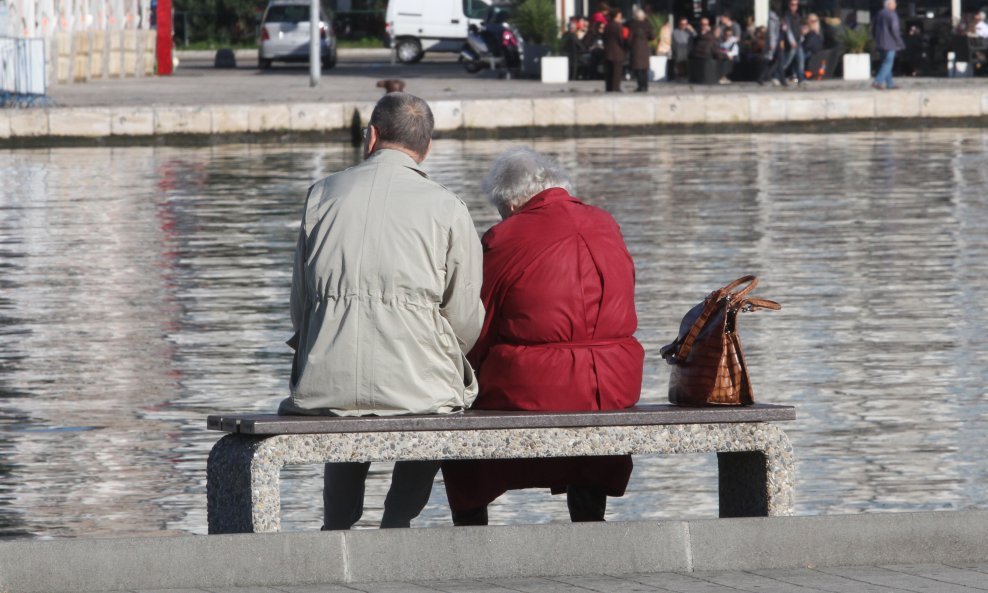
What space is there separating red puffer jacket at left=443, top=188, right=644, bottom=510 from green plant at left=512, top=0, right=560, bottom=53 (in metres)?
33.0

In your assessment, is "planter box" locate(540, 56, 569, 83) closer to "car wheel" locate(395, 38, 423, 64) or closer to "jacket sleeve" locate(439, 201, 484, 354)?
"car wheel" locate(395, 38, 423, 64)

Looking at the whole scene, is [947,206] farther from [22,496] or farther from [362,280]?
[362,280]

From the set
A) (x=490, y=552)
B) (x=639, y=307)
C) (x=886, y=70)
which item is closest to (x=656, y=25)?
(x=886, y=70)

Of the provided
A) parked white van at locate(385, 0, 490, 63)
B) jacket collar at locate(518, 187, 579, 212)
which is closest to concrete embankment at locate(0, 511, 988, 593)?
jacket collar at locate(518, 187, 579, 212)

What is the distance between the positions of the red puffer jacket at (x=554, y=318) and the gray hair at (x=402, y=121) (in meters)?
0.43

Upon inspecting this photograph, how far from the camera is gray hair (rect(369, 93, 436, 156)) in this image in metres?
5.54

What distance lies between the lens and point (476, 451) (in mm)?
5516

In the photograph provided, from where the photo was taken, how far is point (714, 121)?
99.0ft

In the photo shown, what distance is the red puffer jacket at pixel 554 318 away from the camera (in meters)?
5.77

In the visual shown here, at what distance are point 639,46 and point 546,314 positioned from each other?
28.2 metres

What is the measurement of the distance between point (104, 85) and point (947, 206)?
2380 cm

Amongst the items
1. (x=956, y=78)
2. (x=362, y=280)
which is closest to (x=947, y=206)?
(x=362, y=280)

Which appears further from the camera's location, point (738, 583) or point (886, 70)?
point (886, 70)

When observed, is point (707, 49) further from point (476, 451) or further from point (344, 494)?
point (476, 451)
